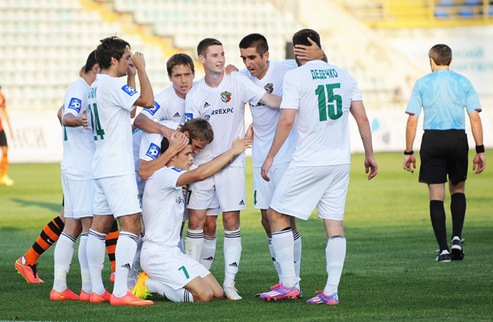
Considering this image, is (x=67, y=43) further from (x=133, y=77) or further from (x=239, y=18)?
(x=133, y=77)

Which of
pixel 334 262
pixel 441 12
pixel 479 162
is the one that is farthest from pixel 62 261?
pixel 441 12

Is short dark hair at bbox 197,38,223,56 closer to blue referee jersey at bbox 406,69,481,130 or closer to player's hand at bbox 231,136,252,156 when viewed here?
player's hand at bbox 231,136,252,156

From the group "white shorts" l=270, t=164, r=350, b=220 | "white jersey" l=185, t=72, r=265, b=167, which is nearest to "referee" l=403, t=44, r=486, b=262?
"white jersey" l=185, t=72, r=265, b=167

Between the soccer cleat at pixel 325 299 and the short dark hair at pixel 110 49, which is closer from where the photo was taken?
the soccer cleat at pixel 325 299

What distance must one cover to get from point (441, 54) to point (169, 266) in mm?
4040

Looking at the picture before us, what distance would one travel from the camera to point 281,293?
8.18 meters

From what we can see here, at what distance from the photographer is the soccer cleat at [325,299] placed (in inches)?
314

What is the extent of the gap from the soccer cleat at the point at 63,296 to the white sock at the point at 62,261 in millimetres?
30

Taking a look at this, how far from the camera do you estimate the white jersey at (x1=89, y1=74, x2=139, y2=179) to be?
8.09 meters

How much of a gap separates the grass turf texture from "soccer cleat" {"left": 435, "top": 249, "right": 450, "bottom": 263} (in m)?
0.12

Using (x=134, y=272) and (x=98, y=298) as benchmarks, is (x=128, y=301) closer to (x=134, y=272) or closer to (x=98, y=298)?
(x=98, y=298)

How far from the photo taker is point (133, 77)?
29.3 ft

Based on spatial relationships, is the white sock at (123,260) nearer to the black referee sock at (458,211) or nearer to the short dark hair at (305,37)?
the short dark hair at (305,37)

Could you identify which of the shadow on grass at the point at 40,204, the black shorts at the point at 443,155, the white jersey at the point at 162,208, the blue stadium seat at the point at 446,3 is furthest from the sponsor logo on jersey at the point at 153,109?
the blue stadium seat at the point at 446,3
